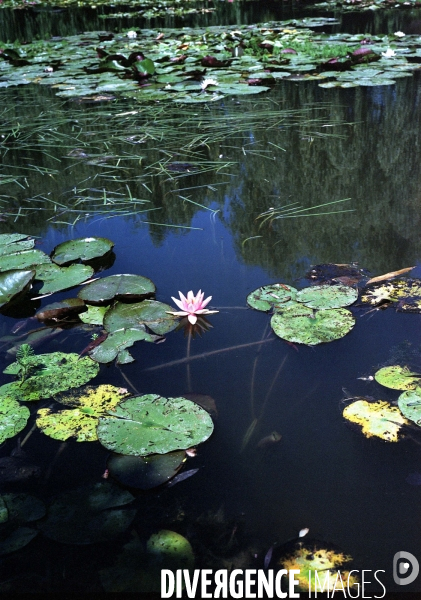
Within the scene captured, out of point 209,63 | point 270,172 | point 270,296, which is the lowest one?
point 270,296

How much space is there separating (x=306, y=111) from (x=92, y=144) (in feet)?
4.48

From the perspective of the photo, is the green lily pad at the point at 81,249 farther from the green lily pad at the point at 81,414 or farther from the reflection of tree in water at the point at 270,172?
the green lily pad at the point at 81,414

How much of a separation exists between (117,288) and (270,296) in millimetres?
474

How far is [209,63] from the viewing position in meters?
4.77

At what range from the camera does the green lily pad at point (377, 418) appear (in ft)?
3.71

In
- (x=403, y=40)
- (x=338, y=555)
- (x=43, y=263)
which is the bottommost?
(x=338, y=555)

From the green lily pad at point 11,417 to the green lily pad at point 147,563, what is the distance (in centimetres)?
41

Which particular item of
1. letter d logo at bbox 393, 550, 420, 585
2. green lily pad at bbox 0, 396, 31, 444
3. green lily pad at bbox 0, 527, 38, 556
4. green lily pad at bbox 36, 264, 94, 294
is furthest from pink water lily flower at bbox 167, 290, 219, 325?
letter d logo at bbox 393, 550, 420, 585

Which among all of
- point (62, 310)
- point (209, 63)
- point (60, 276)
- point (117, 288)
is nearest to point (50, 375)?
point (62, 310)

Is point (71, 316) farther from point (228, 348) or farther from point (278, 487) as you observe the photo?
point (278, 487)

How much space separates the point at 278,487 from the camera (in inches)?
40.9

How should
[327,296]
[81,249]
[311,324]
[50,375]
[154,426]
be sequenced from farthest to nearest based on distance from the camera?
[81,249]
[327,296]
[311,324]
[50,375]
[154,426]

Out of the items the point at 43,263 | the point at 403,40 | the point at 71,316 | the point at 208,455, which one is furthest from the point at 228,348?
the point at 403,40

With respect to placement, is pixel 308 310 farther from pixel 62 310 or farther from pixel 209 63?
pixel 209 63
